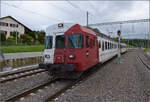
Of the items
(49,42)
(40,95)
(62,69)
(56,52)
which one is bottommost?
(40,95)

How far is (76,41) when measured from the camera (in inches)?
269

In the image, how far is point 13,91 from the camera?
5.77m

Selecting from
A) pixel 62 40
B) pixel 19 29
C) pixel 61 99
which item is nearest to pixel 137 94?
pixel 61 99

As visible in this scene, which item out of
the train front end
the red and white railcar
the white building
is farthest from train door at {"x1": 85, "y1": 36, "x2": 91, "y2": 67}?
the white building

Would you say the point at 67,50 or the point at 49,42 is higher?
the point at 49,42

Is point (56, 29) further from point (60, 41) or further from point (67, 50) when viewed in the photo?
point (67, 50)

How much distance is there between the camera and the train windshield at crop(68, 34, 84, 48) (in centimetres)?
680

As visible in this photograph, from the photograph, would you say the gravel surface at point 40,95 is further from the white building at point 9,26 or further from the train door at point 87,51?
the white building at point 9,26

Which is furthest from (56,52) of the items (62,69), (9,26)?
(9,26)

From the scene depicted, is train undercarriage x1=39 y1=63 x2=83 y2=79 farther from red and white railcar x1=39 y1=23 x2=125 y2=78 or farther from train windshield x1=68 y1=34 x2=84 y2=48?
train windshield x1=68 y1=34 x2=84 y2=48

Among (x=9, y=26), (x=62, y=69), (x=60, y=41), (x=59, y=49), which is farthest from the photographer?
(x=9, y=26)

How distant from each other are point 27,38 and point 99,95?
37.7 metres

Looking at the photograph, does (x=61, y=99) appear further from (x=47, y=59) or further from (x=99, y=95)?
(x=47, y=59)

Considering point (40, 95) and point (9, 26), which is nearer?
point (40, 95)
